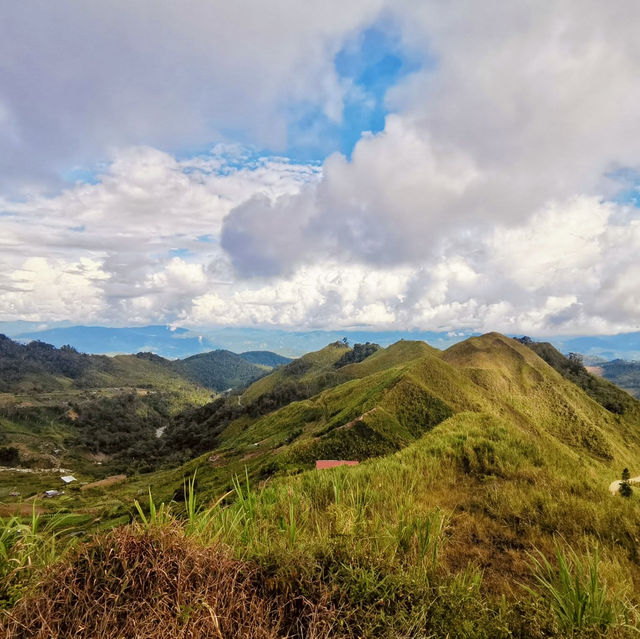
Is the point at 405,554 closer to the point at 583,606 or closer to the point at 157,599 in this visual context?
the point at 583,606

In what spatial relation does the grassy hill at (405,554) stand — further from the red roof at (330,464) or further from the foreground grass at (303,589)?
the red roof at (330,464)

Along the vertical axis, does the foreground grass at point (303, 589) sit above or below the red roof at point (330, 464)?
above

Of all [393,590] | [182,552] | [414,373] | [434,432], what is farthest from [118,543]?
[414,373]

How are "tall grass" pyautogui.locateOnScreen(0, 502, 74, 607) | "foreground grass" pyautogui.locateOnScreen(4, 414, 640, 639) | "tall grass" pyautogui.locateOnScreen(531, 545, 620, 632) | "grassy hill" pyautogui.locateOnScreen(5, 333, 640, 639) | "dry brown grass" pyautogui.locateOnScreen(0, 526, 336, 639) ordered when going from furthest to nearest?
"tall grass" pyautogui.locateOnScreen(0, 502, 74, 607), "tall grass" pyautogui.locateOnScreen(531, 545, 620, 632), "grassy hill" pyautogui.locateOnScreen(5, 333, 640, 639), "foreground grass" pyautogui.locateOnScreen(4, 414, 640, 639), "dry brown grass" pyautogui.locateOnScreen(0, 526, 336, 639)

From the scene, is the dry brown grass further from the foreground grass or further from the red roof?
the red roof

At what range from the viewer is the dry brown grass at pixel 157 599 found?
2549 mm

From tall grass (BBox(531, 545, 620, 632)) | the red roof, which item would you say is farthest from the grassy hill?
the red roof

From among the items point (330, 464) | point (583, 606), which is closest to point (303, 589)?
point (583, 606)

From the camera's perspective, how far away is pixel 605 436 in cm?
5697

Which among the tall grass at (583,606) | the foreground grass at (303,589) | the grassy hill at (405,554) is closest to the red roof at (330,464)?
the grassy hill at (405,554)

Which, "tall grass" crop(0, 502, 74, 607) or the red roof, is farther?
the red roof

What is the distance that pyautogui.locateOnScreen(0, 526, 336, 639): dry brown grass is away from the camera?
2.55 metres

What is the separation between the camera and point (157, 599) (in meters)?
2.73

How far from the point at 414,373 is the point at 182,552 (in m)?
41.3
